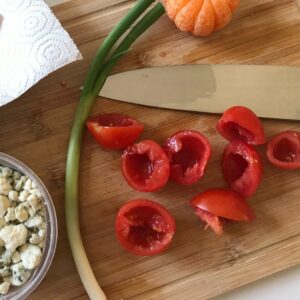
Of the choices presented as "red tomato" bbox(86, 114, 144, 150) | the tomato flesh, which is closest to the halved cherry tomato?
the tomato flesh

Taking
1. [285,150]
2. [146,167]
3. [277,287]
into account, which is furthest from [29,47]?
[277,287]

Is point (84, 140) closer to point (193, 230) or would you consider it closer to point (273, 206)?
point (193, 230)

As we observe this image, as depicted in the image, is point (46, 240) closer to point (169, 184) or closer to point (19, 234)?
point (19, 234)

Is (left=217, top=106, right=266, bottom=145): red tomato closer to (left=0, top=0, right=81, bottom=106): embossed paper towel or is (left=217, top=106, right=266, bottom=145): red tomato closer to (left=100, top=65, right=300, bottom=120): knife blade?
(left=100, top=65, right=300, bottom=120): knife blade

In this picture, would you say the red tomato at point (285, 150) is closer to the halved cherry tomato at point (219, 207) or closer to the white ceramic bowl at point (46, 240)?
the halved cherry tomato at point (219, 207)

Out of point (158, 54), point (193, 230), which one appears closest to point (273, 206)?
point (193, 230)

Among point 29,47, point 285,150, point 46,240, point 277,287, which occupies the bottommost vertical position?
point 277,287
